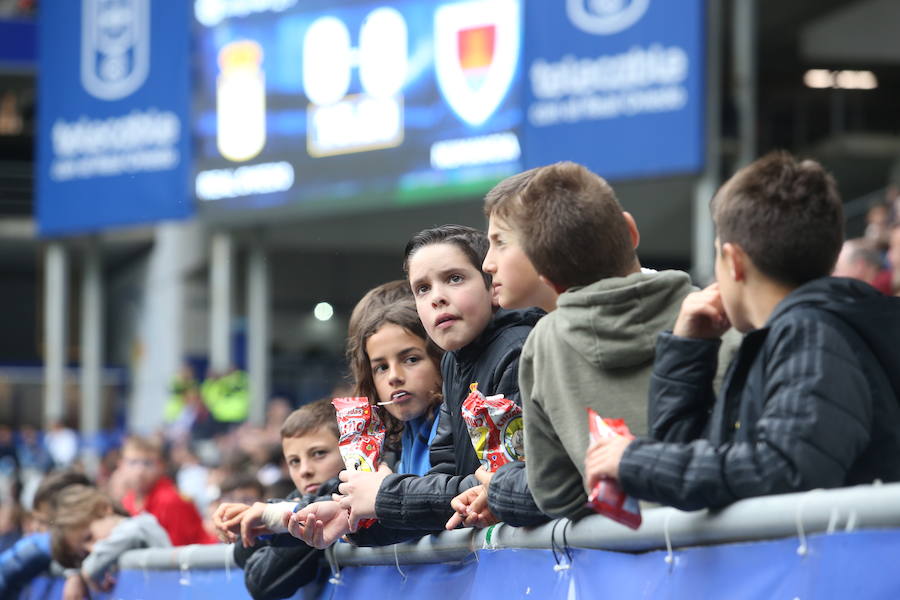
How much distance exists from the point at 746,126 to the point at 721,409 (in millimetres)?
13637

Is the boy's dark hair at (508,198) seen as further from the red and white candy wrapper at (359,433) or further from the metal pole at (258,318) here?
the metal pole at (258,318)

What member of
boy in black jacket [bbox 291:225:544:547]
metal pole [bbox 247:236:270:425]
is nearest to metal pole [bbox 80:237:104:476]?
metal pole [bbox 247:236:270:425]

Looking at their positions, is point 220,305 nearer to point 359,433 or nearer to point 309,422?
point 309,422

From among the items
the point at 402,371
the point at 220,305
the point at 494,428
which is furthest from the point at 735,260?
the point at 220,305

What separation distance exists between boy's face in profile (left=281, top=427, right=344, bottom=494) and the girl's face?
0.63 meters

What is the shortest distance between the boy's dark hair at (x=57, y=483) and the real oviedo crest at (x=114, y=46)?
1391 cm

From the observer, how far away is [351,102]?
16.8 m

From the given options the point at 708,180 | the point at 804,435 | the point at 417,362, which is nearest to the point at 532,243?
the point at 804,435

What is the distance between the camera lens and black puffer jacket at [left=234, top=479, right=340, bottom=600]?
13.8ft

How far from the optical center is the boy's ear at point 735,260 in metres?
2.38

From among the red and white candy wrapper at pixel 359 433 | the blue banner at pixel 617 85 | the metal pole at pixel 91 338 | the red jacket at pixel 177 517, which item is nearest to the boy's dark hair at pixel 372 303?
the red and white candy wrapper at pixel 359 433

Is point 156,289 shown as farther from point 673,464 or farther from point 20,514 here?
point 673,464

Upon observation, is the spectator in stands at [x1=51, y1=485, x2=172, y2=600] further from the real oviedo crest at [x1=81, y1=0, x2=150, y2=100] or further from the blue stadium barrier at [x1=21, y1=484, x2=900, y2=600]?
the real oviedo crest at [x1=81, y1=0, x2=150, y2=100]

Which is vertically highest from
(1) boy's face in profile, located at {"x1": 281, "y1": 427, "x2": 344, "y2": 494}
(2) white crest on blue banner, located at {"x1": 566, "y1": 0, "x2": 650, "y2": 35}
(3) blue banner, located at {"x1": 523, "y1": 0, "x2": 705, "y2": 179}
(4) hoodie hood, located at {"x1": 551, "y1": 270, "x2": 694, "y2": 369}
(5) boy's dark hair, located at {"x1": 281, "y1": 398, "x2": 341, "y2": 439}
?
(2) white crest on blue banner, located at {"x1": 566, "y1": 0, "x2": 650, "y2": 35}
